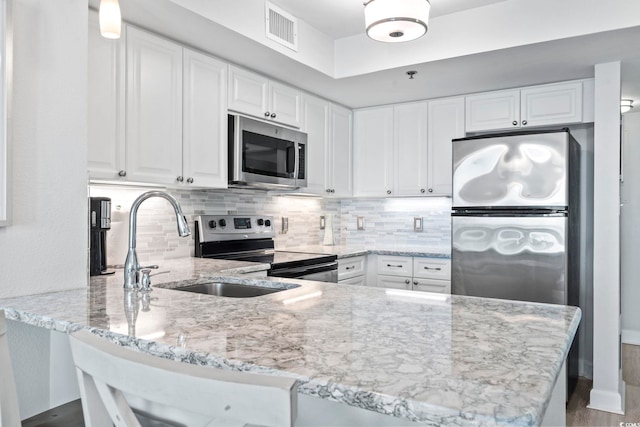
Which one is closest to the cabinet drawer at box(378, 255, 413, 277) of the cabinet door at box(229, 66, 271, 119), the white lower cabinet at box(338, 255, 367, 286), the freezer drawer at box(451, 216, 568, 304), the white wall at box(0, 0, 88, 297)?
the white lower cabinet at box(338, 255, 367, 286)

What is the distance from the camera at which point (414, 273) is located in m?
3.75

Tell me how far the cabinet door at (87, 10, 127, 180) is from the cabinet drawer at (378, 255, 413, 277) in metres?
2.31

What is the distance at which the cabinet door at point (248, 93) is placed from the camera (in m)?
2.98

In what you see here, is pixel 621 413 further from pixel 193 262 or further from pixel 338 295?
pixel 193 262

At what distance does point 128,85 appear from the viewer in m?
2.34

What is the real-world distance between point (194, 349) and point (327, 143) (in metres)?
3.18

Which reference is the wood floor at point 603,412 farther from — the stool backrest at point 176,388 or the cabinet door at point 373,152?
the stool backrest at point 176,388

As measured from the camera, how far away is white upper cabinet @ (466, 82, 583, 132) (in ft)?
10.9

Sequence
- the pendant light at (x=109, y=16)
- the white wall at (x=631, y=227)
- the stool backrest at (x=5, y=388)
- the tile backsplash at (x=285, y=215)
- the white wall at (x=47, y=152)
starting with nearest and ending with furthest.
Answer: the stool backrest at (x=5, y=388) < the pendant light at (x=109, y=16) < the white wall at (x=47, y=152) < the tile backsplash at (x=285, y=215) < the white wall at (x=631, y=227)

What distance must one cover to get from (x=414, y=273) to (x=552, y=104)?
1.65m

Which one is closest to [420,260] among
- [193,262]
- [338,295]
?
[193,262]

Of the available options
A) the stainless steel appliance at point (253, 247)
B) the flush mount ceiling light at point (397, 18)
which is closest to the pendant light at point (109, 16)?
the flush mount ceiling light at point (397, 18)

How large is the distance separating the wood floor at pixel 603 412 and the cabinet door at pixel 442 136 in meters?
1.72

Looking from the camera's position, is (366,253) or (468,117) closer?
(468,117)
